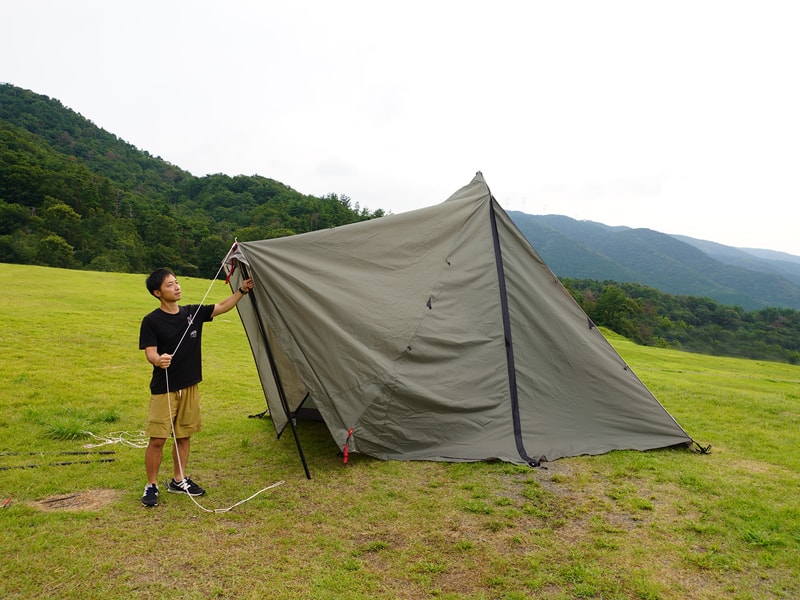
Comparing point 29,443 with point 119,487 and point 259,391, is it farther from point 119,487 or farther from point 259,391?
point 259,391

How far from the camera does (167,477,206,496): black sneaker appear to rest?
4.66 meters

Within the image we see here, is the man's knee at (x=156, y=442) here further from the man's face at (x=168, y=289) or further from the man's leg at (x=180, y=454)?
the man's face at (x=168, y=289)

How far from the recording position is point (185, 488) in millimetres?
4648

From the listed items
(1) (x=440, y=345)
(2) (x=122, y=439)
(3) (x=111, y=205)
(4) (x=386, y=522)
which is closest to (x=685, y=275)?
(3) (x=111, y=205)

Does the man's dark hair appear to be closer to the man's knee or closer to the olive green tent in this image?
the olive green tent

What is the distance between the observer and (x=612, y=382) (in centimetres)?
612

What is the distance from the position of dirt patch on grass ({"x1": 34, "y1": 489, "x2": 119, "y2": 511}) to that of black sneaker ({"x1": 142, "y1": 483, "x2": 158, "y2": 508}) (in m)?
0.37

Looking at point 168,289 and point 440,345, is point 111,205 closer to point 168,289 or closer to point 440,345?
point 168,289

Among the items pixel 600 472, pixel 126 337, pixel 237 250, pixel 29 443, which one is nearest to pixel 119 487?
pixel 29 443

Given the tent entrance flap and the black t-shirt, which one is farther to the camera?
the tent entrance flap

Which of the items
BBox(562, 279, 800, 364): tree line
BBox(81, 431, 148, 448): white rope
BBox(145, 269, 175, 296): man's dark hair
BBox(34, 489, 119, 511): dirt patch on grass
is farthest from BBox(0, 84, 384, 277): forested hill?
BBox(145, 269, 175, 296): man's dark hair

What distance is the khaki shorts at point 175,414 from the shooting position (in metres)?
4.34

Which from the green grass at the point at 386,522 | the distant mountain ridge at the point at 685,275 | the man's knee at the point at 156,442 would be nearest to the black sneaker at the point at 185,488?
the green grass at the point at 386,522

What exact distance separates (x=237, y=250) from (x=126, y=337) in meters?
11.0
